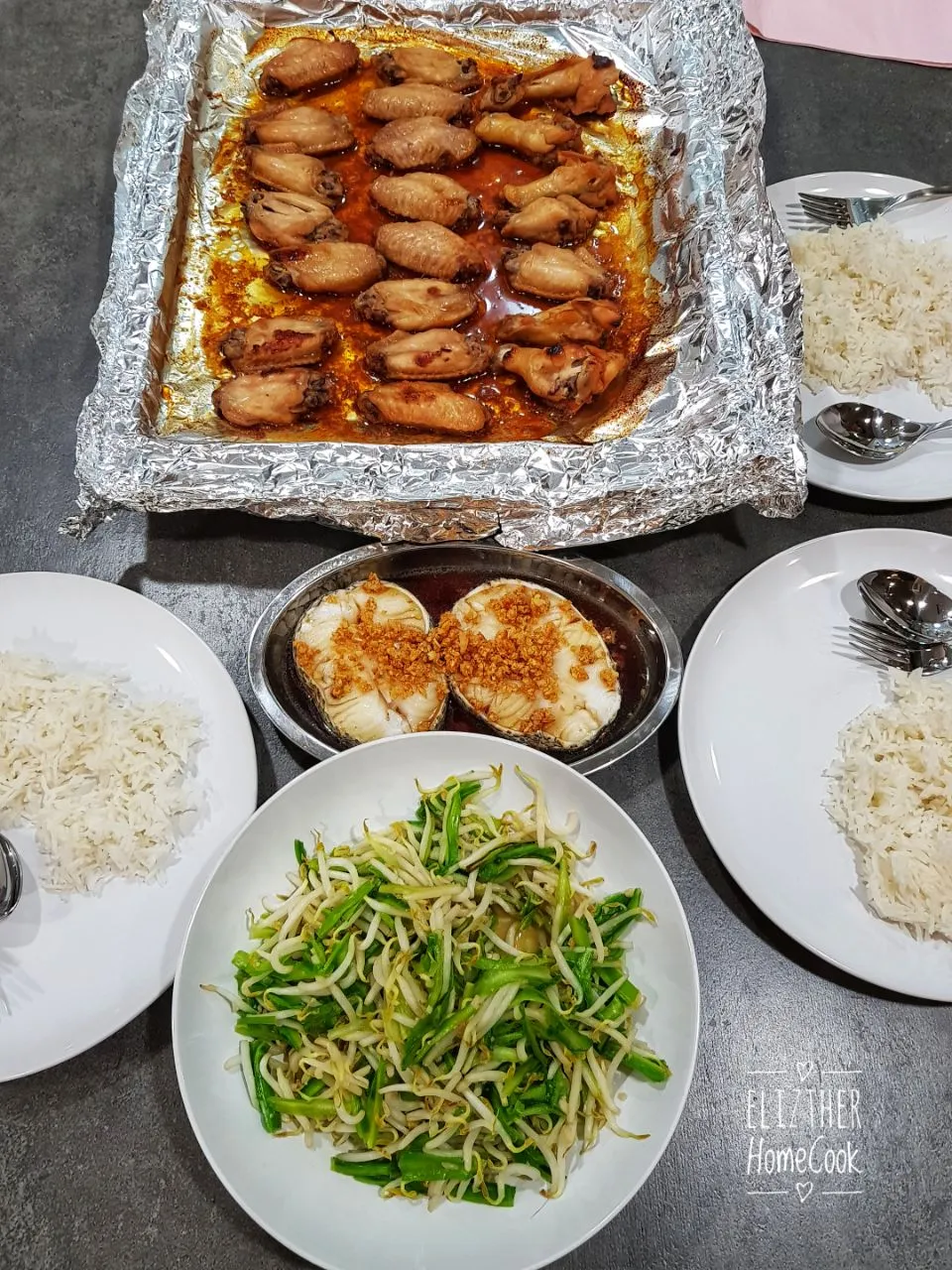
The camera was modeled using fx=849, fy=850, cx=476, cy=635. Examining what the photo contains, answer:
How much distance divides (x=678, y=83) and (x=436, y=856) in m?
2.41

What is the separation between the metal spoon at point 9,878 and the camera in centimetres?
177

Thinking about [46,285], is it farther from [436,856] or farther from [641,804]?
[641,804]

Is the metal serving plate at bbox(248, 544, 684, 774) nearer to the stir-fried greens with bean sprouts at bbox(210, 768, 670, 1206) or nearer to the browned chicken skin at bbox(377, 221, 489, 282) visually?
the stir-fried greens with bean sprouts at bbox(210, 768, 670, 1206)

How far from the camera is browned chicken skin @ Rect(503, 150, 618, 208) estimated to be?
8.02 feet

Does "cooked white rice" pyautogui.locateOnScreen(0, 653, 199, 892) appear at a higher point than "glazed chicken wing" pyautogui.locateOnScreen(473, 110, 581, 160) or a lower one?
lower

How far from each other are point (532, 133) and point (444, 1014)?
2.38m

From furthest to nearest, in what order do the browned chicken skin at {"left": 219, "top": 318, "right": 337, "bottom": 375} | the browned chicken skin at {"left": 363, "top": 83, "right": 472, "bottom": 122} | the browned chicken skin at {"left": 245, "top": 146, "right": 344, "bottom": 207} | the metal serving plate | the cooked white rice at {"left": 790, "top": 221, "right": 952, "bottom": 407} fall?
the browned chicken skin at {"left": 363, "top": 83, "right": 472, "bottom": 122} → the browned chicken skin at {"left": 245, "top": 146, "right": 344, "bottom": 207} → the cooked white rice at {"left": 790, "top": 221, "right": 952, "bottom": 407} → the browned chicken skin at {"left": 219, "top": 318, "right": 337, "bottom": 375} → the metal serving plate

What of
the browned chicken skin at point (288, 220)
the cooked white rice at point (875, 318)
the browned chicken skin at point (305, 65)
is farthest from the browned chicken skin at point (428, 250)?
the cooked white rice at point (875, 318)

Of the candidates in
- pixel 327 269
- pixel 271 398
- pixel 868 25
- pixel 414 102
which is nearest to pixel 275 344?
pixel 271 398

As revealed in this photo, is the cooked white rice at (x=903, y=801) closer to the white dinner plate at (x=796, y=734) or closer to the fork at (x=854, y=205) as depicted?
the white dinner plate at (x=796, y=734)

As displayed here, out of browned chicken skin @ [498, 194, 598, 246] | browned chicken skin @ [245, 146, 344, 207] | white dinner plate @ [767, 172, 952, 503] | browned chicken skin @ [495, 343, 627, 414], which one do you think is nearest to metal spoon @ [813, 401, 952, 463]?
white dinner plate @ [767, 172, 952, 503]

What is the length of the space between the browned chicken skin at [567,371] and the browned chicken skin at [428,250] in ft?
1.11

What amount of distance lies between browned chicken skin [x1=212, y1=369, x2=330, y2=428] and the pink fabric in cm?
228

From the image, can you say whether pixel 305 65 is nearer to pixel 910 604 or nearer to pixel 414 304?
pixel 414 304
